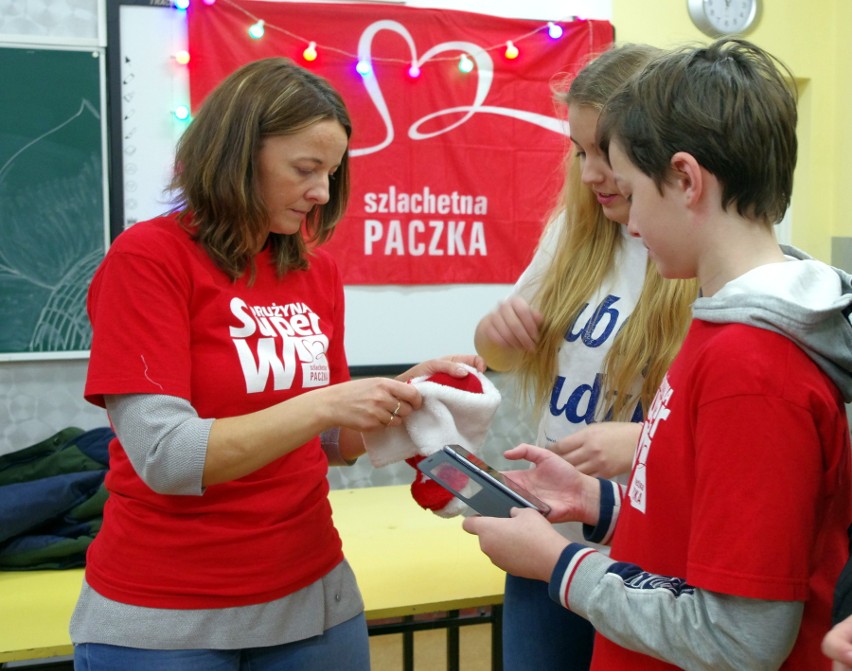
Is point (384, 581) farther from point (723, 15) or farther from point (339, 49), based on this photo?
point (723, 15)

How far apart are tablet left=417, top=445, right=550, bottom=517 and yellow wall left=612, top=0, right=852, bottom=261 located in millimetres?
3547

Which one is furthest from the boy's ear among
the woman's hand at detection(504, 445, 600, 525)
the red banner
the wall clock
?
the wall clock

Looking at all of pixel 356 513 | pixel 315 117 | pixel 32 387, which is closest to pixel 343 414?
pixel 315 117

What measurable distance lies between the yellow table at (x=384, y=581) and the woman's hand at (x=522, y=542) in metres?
A: 1.14

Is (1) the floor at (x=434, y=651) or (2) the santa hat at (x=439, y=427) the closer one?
(2) the santa hat at (x=439, y=427)

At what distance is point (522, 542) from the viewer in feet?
3.66

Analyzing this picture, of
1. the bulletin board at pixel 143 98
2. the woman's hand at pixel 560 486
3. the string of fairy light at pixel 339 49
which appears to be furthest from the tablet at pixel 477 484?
the string of fairy light at pixel 339 49

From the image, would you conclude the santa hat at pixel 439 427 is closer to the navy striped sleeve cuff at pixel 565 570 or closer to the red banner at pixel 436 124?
the navy striped sleeve cuff at pixel 565 570

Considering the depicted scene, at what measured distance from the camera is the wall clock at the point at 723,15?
406cm

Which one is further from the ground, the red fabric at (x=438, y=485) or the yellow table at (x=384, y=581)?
the red fabric at (x=438, y=485)

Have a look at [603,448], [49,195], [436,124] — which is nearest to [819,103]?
[436,124]

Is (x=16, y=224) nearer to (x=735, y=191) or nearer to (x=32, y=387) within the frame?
(x=32, y=387)

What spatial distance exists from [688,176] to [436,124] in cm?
289

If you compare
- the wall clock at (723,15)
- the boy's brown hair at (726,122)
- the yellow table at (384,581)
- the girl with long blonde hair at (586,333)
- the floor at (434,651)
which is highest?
the wall clock at (723,15)
